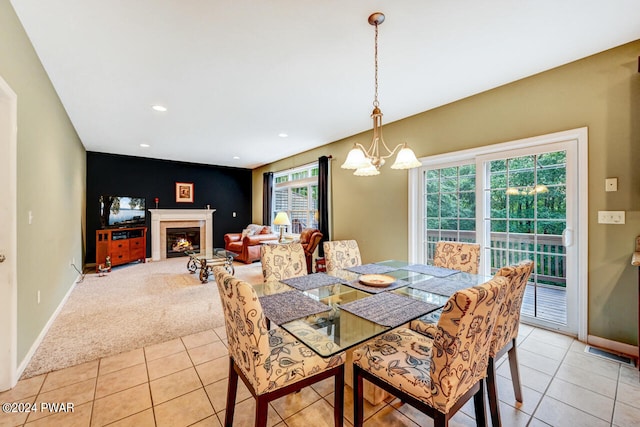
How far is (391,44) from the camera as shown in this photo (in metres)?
2.23

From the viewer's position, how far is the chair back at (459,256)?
2.55 m

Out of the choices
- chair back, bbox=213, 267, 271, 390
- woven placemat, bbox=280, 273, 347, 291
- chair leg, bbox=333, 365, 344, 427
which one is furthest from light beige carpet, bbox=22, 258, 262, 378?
chair leg, bbox=333, 365, 344, 427

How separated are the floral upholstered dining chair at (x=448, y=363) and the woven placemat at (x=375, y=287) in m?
0.46

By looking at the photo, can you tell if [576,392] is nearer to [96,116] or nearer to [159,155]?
[96,116]

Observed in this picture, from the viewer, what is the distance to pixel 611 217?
231cm

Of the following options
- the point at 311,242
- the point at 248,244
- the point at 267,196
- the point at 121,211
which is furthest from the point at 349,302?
the point at 121,211

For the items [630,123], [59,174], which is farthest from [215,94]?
[630,123]

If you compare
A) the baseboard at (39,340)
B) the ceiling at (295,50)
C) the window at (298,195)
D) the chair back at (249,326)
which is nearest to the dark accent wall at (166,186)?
the window at (298,195)

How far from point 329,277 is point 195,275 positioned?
3.89 meters

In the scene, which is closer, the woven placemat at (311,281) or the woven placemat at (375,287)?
the woven placemat at (375,287)

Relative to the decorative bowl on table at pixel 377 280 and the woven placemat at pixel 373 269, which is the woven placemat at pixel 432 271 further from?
the decorative bowl on table at pixel 377 280

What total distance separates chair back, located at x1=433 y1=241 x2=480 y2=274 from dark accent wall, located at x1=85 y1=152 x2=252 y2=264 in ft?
21.5

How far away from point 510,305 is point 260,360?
4.60 feet

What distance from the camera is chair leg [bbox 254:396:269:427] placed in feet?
4.09
